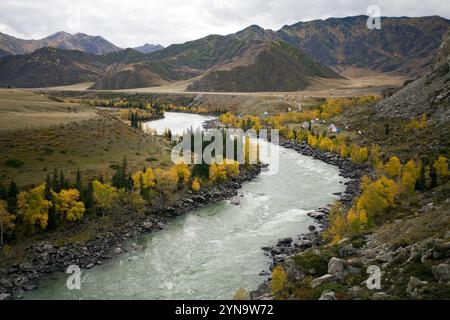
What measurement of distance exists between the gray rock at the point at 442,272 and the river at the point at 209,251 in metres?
18.2

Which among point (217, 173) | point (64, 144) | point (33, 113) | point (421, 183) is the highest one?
point (33, 113)

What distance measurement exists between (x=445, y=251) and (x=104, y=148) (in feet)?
241

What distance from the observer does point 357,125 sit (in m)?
127

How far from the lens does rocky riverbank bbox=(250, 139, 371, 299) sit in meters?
45.0

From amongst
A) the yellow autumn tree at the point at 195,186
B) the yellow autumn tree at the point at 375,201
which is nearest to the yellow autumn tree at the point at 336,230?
the yellow autumn tree at the point at 375,201

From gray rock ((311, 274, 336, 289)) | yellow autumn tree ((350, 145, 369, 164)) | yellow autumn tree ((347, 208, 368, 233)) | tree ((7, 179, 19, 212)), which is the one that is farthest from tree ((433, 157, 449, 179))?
tree ((7, 179, 19, 212))

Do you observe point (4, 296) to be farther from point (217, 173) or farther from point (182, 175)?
point (217, 173)

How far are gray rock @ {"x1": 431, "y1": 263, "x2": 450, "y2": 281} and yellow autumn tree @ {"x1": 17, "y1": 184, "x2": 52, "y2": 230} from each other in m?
45.1

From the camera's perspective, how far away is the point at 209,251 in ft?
171

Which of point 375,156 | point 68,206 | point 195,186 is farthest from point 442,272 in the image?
point 375,156

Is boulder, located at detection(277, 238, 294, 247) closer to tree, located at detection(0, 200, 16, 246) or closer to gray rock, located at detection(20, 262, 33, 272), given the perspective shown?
gray rock, located at detection(20, 262, 33, 272)

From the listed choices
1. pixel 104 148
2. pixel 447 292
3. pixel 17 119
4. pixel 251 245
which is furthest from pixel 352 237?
pixel 17 119

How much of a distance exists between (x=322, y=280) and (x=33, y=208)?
1488 inches

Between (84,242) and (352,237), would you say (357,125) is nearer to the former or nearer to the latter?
(352,237)
